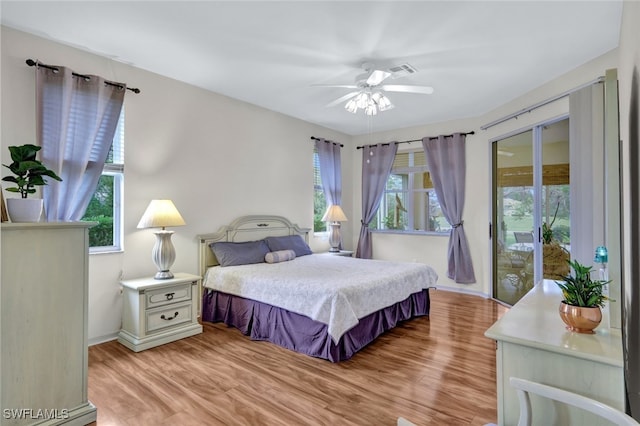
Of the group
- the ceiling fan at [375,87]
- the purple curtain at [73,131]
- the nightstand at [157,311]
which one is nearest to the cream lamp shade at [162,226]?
the nightstand at [157,311]

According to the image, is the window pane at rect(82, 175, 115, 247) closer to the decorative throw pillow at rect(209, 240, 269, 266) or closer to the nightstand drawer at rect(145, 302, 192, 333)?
the nightstand drawer at rect(145, 302, 192, 333)

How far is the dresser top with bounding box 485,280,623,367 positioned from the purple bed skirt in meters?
1.54

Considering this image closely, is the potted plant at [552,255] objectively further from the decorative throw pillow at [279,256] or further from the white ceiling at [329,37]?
the decorative throw pillow at [279,256]

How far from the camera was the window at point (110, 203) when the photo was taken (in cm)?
321

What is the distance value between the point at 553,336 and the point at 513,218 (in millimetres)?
3524

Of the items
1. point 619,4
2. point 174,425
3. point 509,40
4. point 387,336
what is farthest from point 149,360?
point 619,4

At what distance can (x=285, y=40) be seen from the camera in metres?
2.85

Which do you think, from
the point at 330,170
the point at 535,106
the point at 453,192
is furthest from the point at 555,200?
the point at 330,170

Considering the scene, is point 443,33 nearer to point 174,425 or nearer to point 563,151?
point 563,151

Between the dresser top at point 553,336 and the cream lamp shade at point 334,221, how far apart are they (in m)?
3.73

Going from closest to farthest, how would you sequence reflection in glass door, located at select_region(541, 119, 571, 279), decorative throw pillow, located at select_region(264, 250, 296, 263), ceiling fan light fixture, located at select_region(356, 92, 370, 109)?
ceiling fan light fixture, located at select_region(356, 92, 370, 109), reflection in glass door, located at select_region(541, 119, 571, 279), decorative throw pillow, located at select_region(264, 250, 296, 263)

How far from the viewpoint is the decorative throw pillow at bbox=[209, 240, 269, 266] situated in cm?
392

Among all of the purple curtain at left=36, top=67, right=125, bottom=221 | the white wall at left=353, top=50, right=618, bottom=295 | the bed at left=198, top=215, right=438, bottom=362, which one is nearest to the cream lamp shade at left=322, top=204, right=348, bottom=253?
the bed at left=198, top=215, right=438, bottom=362

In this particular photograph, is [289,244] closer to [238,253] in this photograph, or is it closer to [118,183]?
[238,253]
